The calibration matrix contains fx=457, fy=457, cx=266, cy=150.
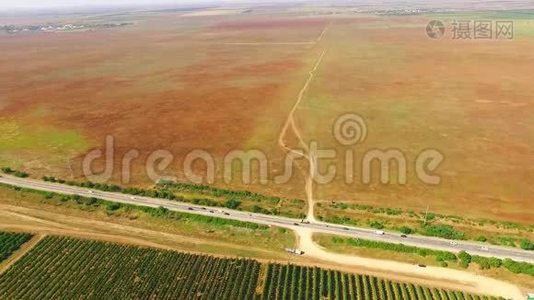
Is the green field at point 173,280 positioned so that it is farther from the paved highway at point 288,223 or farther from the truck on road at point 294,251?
the paved highway at point 288,223

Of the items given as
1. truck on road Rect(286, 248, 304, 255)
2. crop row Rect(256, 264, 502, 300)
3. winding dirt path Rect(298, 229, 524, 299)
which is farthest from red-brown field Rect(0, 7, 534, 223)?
crop row Rect(256, 264, 502, 300)

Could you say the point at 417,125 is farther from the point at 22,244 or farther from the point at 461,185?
the point at 22,244

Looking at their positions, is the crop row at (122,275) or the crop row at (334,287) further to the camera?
the crop row at (122,275)

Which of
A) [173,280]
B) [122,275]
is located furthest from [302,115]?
[122,275]

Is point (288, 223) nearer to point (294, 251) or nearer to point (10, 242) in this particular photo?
point (294, 251)

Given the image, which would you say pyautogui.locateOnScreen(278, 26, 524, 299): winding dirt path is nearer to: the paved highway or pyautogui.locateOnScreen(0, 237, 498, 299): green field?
pyautogui.locateOnScreen(0, 237, 498, 299): green field

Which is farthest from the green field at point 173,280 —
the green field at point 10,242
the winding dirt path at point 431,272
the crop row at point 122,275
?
the green field at point 10,242
